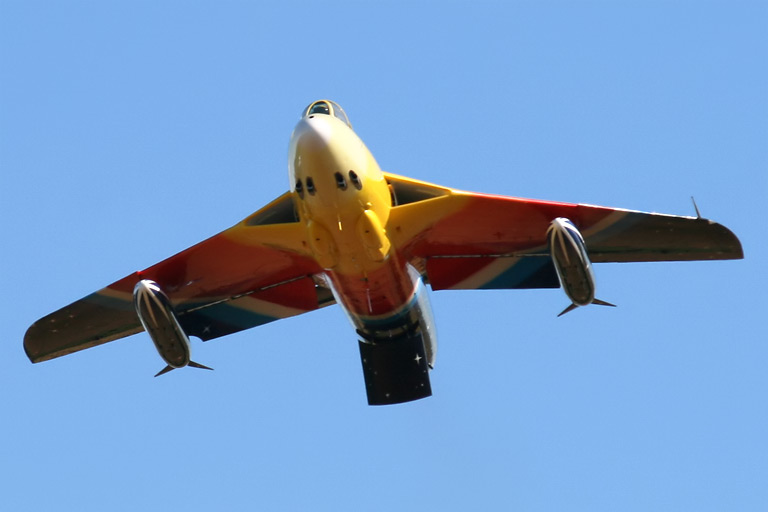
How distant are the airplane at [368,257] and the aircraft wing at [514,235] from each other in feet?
0.09

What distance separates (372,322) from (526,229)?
12.4 ft

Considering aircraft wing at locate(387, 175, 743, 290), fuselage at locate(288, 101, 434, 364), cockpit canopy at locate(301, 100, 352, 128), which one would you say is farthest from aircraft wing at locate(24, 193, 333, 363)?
aircraft wing at locate(387, 175, 743, 290)

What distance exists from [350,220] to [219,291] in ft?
17.3

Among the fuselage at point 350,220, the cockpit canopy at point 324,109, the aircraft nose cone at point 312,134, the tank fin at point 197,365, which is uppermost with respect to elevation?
the cockpit canopy at point 324,109

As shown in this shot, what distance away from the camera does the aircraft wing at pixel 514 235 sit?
31547 millimetres

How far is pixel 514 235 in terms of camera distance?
3244 cm

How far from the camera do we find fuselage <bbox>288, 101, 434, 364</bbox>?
29422mm

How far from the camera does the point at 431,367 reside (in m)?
34.0

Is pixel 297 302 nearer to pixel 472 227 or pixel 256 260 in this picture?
pixel 256 260

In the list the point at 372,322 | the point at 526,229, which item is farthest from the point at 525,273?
the point at 372,322

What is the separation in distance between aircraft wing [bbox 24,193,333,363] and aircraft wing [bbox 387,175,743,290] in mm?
2431

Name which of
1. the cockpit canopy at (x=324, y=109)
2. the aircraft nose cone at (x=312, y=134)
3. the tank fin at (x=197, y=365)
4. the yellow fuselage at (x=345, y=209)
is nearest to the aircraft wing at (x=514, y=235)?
the yellow fuselage at (x=345, y=209)

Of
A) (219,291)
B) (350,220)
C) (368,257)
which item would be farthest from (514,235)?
(219,291)

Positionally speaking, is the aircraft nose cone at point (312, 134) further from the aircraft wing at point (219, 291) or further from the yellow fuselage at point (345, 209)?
the aircraft wing at point (219, 291)
